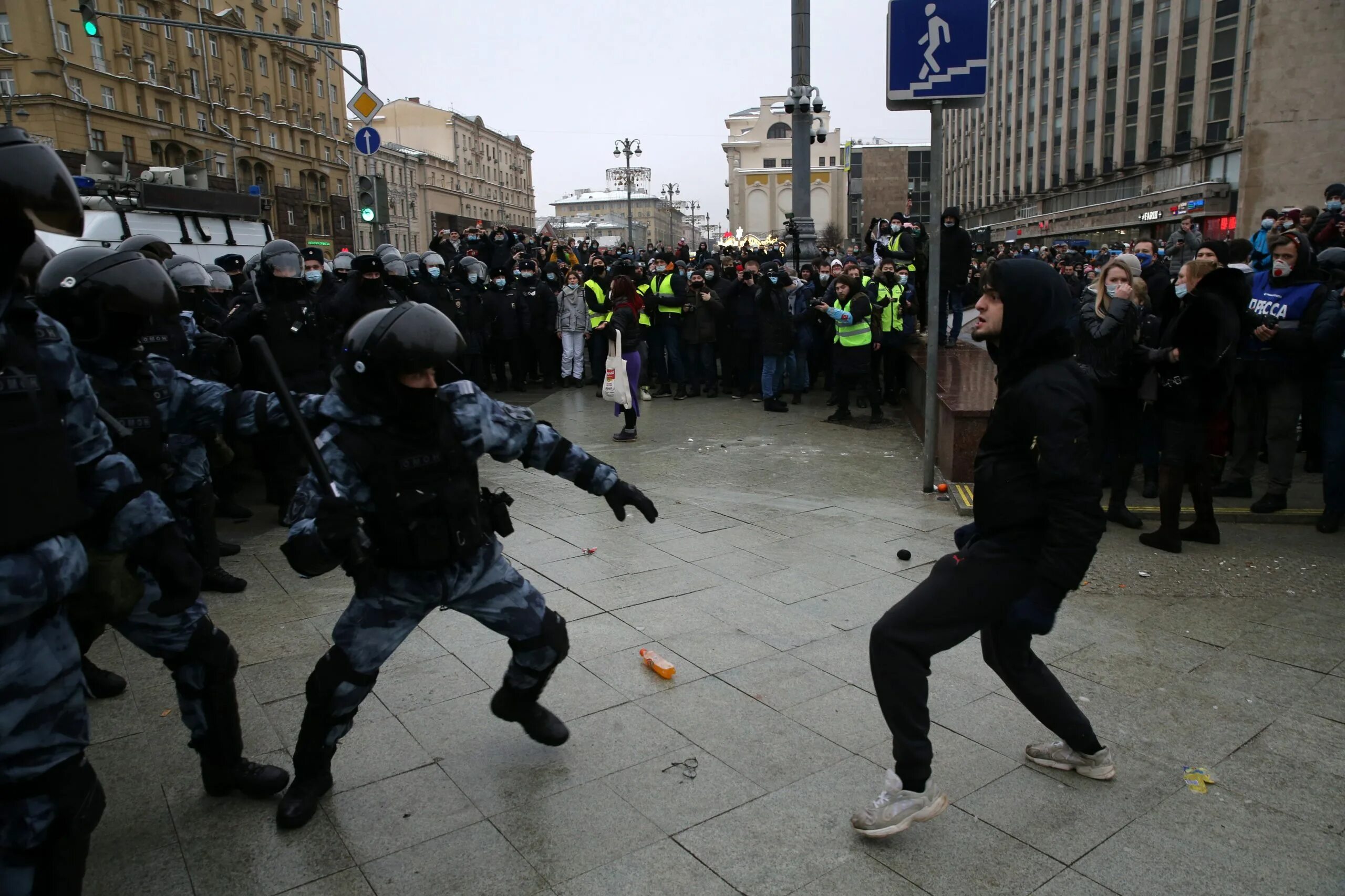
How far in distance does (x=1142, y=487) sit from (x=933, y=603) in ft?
17.3

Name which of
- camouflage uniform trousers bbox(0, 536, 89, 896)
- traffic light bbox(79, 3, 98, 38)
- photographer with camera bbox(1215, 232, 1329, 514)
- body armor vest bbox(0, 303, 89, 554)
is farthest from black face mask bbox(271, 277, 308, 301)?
traffic light bbox(79, 3, 98, 38)

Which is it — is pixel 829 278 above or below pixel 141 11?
below

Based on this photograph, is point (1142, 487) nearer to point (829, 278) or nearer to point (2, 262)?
point (829, 278)

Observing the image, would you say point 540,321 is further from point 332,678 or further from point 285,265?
point 332,678

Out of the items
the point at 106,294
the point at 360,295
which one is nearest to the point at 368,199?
the point at 360,295

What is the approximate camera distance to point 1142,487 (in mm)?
7316

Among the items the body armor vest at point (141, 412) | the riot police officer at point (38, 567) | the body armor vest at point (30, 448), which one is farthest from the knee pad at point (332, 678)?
the body armor vest at point (141, 412)

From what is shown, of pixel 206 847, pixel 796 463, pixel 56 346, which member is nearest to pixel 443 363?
pixel 56 346

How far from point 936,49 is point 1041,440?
15.9 ft

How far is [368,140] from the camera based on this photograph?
13.6 metres

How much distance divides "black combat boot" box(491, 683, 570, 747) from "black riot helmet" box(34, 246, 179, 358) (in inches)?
74.4

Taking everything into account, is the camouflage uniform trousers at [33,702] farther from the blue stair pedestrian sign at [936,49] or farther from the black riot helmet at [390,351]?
the blue stair pedestrian sign at [936,49]

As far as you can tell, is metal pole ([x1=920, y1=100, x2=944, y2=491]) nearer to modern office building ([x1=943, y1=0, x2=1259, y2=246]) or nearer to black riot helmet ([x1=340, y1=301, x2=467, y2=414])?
black riot helmet ([x1=340, y1=301, x2=467, y2=414])

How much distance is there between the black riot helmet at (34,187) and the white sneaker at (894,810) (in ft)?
9.27
